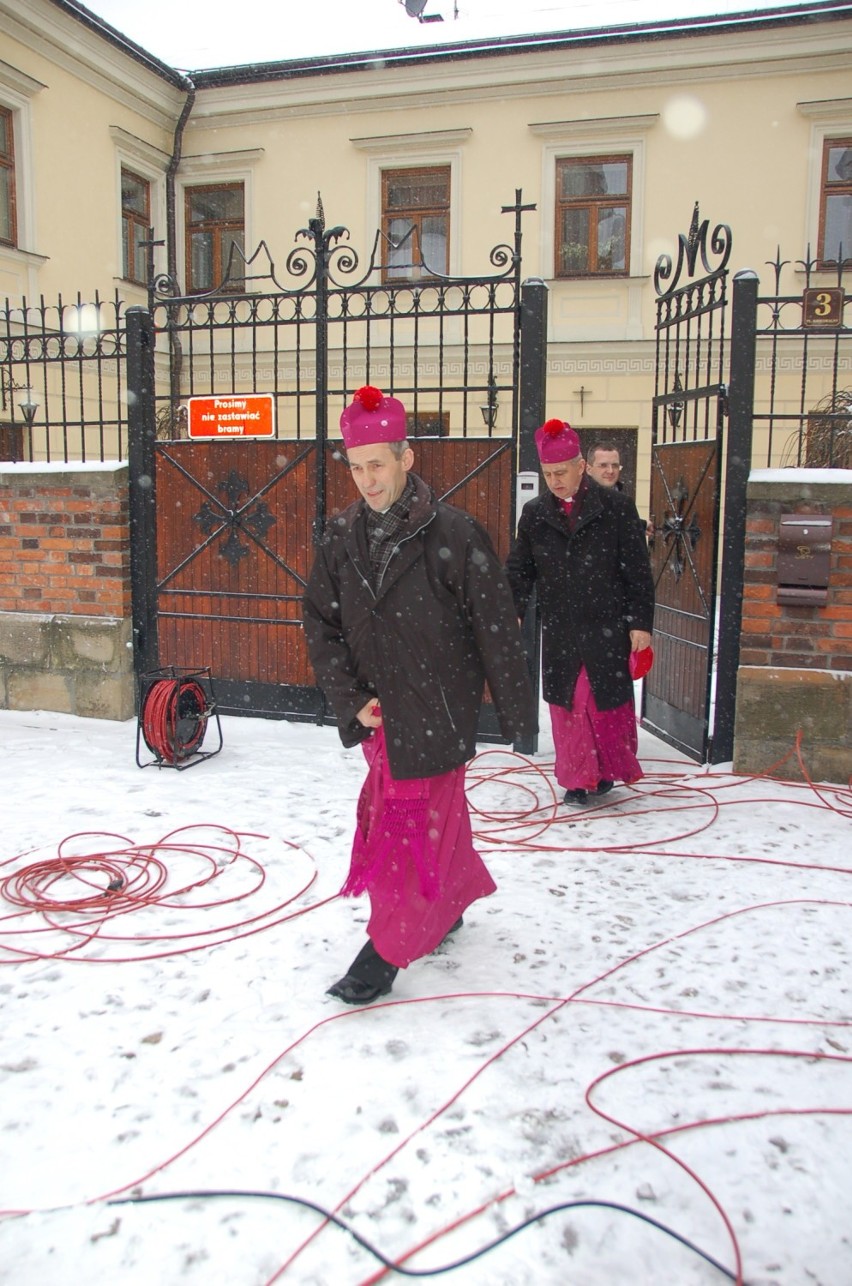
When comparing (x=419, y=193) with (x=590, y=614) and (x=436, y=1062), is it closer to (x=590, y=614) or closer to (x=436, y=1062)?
(x=590, y=614)

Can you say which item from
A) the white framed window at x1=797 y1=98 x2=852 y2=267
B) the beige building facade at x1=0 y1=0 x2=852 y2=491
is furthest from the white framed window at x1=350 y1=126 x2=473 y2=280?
the white framed window at x1=797 y1=98 x2=852 y2=267

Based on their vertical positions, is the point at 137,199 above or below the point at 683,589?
above

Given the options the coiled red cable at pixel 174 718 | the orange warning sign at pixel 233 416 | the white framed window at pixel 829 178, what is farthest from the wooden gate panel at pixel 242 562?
the white framed window at pixel 829 178

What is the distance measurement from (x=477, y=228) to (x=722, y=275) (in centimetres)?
931

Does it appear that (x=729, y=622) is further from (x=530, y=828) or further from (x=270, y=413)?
(x=270, y=413)

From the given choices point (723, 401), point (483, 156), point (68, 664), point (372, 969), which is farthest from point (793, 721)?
point (483, 156)

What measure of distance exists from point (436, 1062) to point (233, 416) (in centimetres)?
459

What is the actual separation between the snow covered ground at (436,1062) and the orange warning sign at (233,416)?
272cm

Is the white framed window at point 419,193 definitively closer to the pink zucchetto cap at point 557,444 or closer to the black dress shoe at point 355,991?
the pink zucchetto cap at point 557,444

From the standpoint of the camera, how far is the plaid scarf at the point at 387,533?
287 cm

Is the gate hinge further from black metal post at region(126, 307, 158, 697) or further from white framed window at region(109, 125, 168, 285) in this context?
white framed window at region(109, 125, 168, 285)

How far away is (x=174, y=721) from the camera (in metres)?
5.31

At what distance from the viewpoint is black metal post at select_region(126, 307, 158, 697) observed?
6.09m

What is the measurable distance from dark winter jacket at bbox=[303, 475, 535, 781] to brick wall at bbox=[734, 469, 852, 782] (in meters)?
2.60
